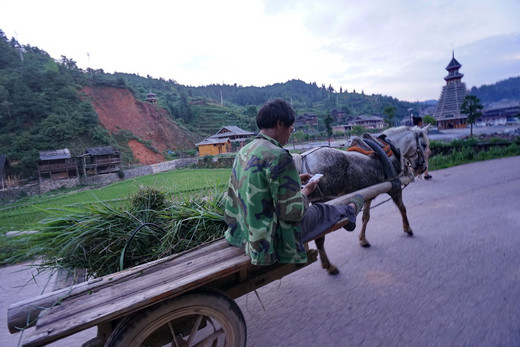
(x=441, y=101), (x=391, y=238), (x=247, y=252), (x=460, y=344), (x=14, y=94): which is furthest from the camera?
(x=441, y=101)

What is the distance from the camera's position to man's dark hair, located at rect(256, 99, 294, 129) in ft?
5.91

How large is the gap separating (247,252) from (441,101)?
5478 cm

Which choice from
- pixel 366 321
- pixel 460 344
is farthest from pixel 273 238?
pixel 460 344

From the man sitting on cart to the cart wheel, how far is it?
0.39 m

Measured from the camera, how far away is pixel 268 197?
166 centimetres

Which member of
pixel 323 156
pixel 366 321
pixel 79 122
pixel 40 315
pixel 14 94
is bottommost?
pixel 366 321

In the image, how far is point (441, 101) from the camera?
44594 mm

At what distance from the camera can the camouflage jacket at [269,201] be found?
1.61 m

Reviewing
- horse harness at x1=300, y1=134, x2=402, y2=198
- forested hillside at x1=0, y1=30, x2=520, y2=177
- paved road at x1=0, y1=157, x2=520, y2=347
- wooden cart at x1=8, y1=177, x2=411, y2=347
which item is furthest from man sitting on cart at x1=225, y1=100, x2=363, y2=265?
forested hillside at x1=0, y1=30, x2=520, y2=177

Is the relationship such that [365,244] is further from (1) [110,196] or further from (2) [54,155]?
(2) [54,155]

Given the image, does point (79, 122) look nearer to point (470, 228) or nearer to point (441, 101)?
point (470, 228)

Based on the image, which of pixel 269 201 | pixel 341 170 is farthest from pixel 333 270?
pixel 269 201

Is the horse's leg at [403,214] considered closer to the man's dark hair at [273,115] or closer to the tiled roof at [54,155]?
the man's dark hair at [273,115]

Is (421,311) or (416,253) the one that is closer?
(421,311)
